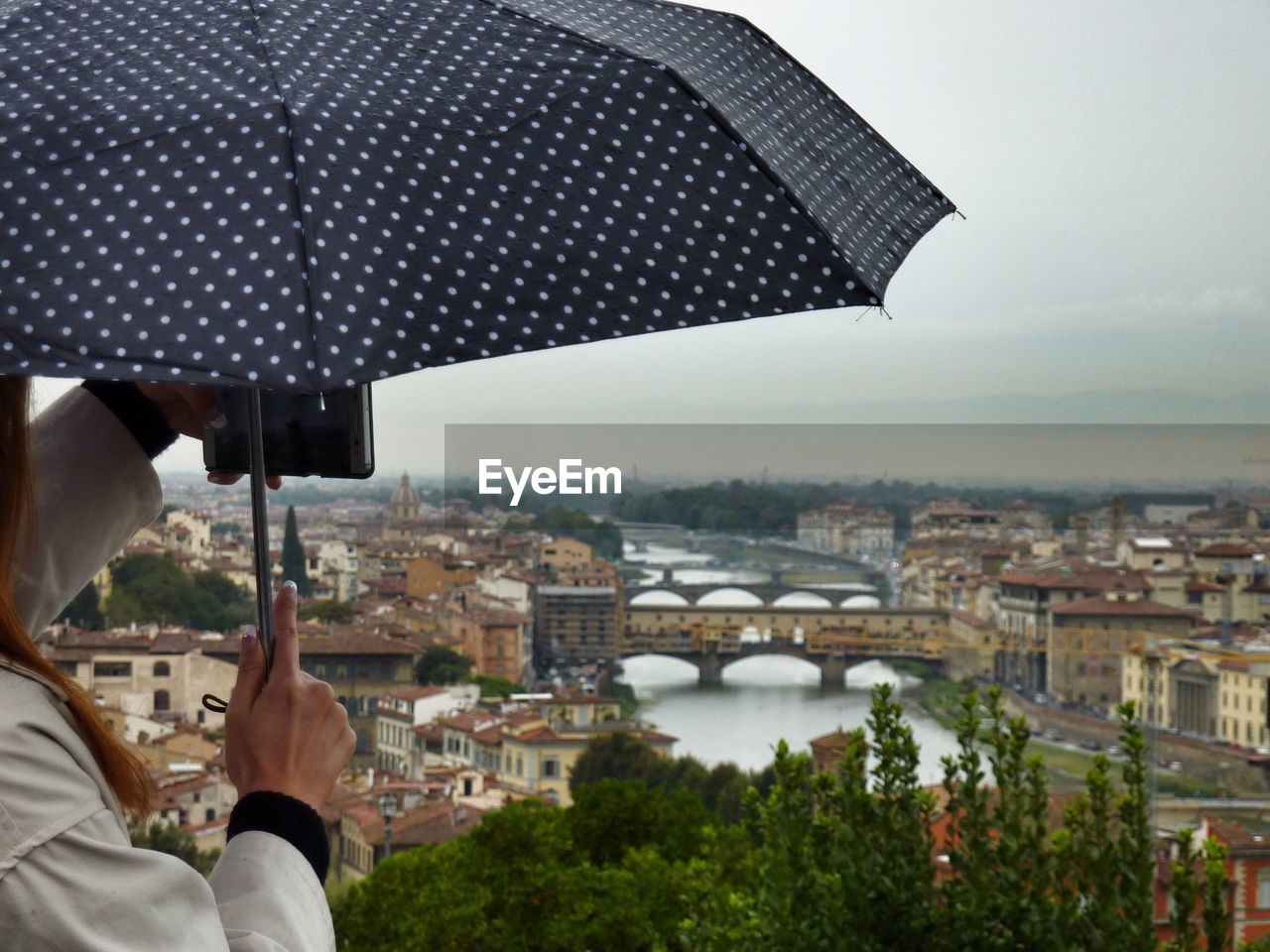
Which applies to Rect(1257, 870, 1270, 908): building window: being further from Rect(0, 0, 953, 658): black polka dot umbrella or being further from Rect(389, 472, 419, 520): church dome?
Rect(389, 472, 419, 520): church dome

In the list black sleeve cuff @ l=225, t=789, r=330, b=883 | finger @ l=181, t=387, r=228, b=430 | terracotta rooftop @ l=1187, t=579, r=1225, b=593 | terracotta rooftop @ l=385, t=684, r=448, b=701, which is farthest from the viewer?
terracotta rooftop @ l=385, t=684, r=448, b=701

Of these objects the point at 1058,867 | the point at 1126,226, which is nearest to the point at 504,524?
the point at 1126,226

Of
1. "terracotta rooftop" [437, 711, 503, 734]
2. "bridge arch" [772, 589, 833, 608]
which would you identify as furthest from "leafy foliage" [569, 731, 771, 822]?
"bridge arch" [772, 589, 833, 608]

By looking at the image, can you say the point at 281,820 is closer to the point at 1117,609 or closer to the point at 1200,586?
the point at 1200,586

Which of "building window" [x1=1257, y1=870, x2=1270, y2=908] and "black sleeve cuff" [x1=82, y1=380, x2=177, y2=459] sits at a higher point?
"black sleeve cuff" [x1=82, y1=380, x2=177, y2=459]

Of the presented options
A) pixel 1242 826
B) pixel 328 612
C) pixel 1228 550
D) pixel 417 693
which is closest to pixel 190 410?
pixel 1242 826

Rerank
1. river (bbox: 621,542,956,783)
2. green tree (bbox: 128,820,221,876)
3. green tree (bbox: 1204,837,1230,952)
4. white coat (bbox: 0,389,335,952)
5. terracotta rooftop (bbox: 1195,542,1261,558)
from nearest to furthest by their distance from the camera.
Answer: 1. white coat (bbox: 0,389,335,952)
2. green tree (bbox: 1204,837,1230,952)
3. green tree (bbox: 128,820,221,876)
4. terracotta rooftop (bbox: 1195,542,1261,558)
5. river (bbox: 621,542,956,783)

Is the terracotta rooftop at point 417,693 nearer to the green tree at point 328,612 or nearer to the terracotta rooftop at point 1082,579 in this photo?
the green tree at point 328,612
